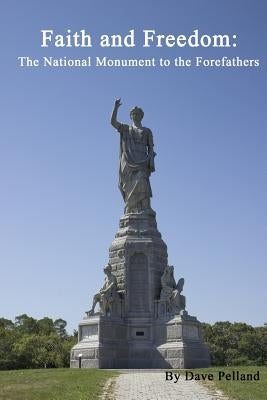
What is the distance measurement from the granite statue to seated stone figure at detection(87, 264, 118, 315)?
488 cm

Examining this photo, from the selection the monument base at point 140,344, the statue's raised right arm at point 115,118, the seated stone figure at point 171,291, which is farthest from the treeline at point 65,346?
the statue's raised right arm at point 115,118

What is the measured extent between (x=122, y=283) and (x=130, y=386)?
14869mm

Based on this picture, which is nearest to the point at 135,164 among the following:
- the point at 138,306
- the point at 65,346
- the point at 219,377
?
the point at 138,306

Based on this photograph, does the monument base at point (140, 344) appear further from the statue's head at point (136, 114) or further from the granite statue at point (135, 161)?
the statue's head at point (136, 114)

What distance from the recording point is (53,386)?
1923 cm

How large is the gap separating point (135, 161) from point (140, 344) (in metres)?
11.7

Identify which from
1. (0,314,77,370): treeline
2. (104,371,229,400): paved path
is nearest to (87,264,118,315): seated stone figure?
(104,371,229,400): paved path

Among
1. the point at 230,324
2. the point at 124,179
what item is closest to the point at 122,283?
the point at 124,179

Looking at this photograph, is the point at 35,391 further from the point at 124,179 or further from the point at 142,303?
the point at 124,179

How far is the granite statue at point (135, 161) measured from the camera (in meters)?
36.6

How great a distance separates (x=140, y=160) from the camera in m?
37.1

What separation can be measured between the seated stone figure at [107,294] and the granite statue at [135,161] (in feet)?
16.0

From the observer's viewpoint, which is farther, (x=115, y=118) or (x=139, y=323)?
(x=115, y=118)

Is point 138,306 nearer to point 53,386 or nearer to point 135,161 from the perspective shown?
point 135,161
